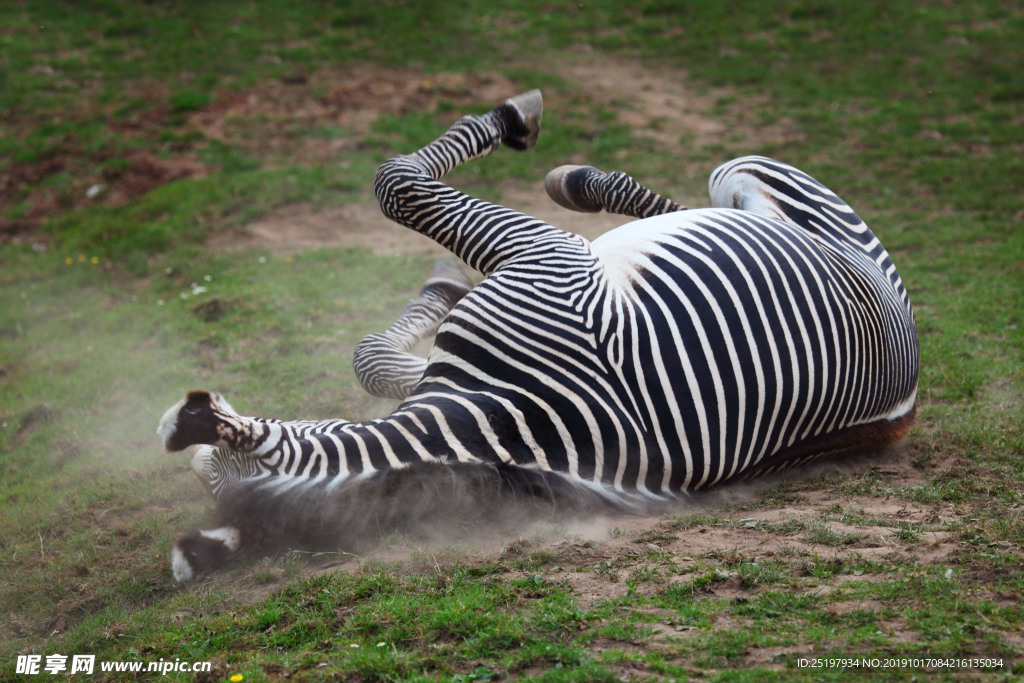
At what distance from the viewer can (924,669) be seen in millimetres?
2484

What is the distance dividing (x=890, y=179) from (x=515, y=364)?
26.9 ft

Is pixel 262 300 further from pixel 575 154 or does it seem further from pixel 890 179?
pixel 890 179

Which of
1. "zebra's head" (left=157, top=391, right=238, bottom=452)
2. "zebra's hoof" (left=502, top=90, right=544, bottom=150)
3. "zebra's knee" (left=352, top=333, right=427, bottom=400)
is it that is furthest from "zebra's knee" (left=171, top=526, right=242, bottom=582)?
"zebra's hoof" (left=502, top=90, right=544, bottom=150)

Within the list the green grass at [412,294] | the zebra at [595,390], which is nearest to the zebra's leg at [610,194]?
the zebra at [595,390]

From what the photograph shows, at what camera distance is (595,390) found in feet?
12.0

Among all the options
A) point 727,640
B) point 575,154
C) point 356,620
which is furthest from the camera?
point 575,154

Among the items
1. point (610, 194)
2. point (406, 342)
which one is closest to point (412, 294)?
point (406, 342)

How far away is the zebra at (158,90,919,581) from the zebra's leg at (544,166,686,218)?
3.37ft

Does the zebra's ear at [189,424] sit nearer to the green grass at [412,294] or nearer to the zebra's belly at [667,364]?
the green grass at [412,294]

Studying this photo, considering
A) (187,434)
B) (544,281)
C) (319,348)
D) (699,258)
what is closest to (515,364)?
(544,281)

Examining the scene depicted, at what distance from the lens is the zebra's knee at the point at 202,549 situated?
3377 millimetres

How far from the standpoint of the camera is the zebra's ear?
334cm

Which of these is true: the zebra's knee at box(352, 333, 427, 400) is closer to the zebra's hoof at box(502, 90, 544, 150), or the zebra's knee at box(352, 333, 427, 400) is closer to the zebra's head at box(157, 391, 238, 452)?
the zebra's head at box(157, 391, 238, 452)

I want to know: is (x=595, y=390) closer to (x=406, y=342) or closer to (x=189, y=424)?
(x=189, y=424)
